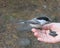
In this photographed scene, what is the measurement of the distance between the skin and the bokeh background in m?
0.73

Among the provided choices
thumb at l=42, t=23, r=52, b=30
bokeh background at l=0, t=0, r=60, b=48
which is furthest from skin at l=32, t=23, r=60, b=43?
bokeh background at l=0, t=0, r=60, b=48

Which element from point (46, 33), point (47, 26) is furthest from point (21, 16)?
point (46, 33)

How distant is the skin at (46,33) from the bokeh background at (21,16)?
728 millimetres

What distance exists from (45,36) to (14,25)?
1247 mm

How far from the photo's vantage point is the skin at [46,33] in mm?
1583

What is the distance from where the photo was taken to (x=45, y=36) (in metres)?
1.62

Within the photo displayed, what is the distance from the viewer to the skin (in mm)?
1583

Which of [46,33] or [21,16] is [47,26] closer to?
[46,33]

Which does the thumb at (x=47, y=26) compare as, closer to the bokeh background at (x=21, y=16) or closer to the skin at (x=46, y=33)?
the skin at (x=46, y=33)

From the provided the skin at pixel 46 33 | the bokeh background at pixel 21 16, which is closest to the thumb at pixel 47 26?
the skin at pixel 46 33

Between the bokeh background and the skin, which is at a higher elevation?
the skin

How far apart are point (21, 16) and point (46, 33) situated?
142 cm

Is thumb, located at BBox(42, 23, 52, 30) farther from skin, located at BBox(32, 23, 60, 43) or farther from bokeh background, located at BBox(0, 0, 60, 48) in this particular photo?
bokeh background, located at BBox(0, 0, 60, 48)

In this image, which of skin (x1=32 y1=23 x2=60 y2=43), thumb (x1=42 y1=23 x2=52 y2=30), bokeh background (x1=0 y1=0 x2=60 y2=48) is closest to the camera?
skin (x1=32 y1=23 x2=60 y2=43)
